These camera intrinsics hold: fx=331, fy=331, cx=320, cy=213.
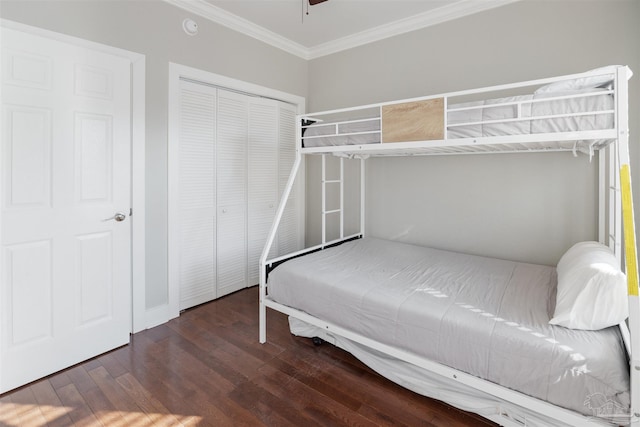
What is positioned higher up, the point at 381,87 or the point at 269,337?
the point at 381,87

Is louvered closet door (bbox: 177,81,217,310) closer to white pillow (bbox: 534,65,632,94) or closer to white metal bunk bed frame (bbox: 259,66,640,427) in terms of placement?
white metal bunk bed frame (bbox: 259,66,640,427)

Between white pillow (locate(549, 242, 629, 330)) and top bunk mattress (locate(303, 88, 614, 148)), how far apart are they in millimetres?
622

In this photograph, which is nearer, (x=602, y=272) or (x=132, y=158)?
(x=602, y=272)

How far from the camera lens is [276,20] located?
10.0ft

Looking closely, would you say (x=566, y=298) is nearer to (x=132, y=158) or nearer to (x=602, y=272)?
(x=602, y=272)

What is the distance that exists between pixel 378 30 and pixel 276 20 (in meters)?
0.98

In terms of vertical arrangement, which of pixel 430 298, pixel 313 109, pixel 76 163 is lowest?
pixel 430 298

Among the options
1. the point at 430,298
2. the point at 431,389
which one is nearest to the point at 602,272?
the point at 430,298

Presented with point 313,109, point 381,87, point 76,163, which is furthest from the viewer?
point 313,109

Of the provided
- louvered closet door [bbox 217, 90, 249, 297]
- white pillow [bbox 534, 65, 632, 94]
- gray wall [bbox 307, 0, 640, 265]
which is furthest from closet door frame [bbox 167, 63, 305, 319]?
white pillow [bbox 534, 65, 632, 94]

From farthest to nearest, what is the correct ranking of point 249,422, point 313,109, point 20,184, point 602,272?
point 313,109 < point 20,184 < point 249,422 < point 602,272

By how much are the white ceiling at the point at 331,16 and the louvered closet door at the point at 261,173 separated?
0.68 metres

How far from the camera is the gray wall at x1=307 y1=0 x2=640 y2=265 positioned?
91.8 inches

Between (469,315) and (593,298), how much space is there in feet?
1.60
